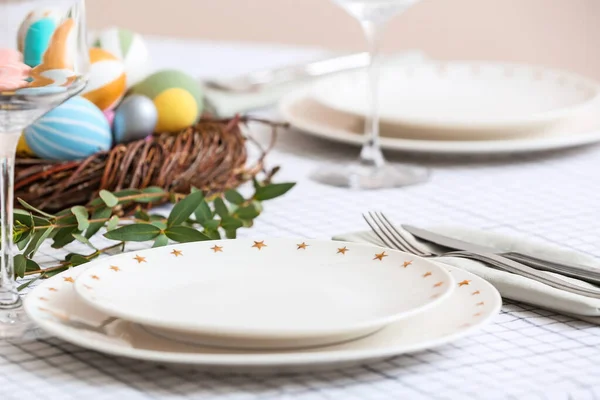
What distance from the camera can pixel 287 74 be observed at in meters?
1.54

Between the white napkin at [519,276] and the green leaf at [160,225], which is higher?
the white napkin at [519,276]

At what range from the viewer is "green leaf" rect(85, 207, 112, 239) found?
788mm

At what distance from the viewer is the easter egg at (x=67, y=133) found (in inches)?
35.8

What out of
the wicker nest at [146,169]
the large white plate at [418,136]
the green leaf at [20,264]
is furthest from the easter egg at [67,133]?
the large white plate at [418,136]

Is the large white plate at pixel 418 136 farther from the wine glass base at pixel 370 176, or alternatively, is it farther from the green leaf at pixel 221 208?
the green leaf at pixel 221 208

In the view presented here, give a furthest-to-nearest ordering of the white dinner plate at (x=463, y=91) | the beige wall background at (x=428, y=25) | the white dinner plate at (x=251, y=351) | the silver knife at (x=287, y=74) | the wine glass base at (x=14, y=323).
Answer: the beige wall background at (x=428, y=25), the silver knife at (x=287, y=74), the white dinner plate at (x=463, y=91), the wine glass base at (x=14, y=323), the white dinner plate at (x=251, y=351)

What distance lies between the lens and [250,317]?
0.56 meters

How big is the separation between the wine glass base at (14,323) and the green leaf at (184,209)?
0.16 meters

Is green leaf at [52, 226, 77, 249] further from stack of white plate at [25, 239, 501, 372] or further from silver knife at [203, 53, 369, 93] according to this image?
silver knife at [203, 53, 369, 93]

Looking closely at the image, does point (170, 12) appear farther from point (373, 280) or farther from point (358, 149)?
point (373, 280)

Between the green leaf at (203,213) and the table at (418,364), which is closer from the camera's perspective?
the table at (418,364)

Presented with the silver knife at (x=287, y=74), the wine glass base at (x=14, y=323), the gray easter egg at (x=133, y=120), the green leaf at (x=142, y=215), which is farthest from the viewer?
the silver knife at (x=287, y=74)

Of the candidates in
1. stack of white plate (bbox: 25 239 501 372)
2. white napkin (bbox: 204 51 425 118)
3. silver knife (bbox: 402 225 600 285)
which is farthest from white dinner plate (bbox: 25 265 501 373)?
white napkin (bbox: 204 51 425 118)

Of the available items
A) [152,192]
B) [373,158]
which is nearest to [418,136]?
[373,158]
